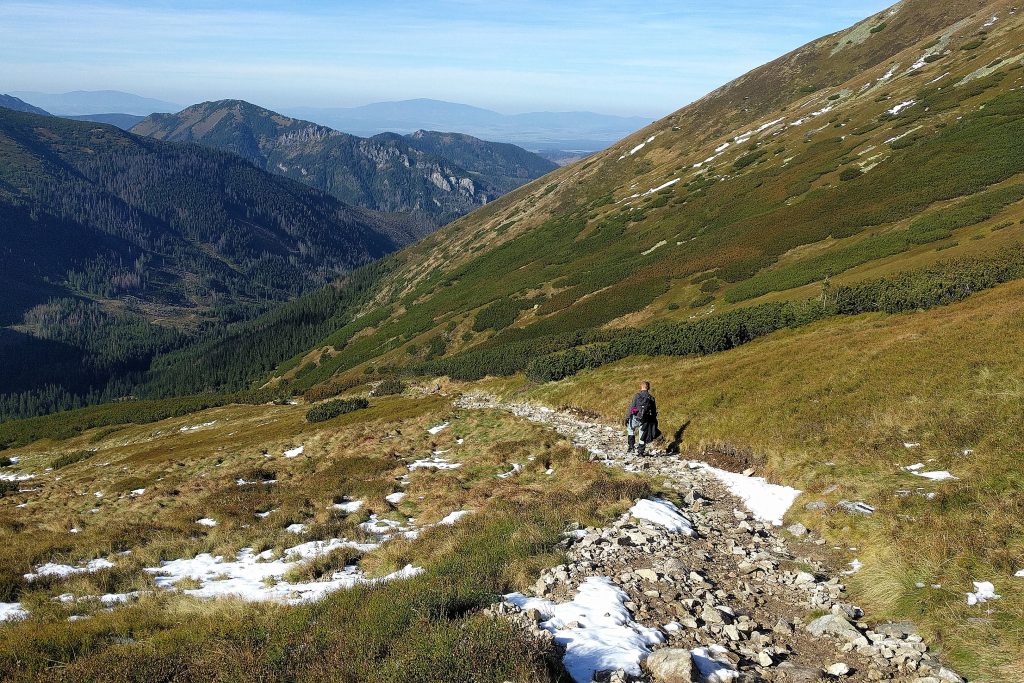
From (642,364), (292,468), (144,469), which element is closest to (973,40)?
(642,364)

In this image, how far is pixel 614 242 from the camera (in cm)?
9388

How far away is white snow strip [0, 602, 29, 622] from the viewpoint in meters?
10.7

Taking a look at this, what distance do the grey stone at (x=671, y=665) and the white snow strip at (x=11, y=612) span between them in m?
12.2

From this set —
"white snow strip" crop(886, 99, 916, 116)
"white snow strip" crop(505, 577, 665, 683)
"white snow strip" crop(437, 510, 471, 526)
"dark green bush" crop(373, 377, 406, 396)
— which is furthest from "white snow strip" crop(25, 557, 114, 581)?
"white snow strip" crop(886, 99, 916, 116)

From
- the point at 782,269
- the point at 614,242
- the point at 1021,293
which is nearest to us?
the point at 1021,293

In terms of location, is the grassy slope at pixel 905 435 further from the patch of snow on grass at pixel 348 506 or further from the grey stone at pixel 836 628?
the patch of snow on grass at pixel 348 506

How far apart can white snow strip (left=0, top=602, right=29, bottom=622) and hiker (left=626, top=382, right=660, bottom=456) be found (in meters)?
19.4

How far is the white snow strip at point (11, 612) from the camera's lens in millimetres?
10734

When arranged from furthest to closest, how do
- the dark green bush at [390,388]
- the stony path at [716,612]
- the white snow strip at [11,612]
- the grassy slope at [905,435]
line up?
the dark green bush at [390,388]
the white snow strip at [11,612]
the grassy slope at [905,435]
the stony path at [716,612]

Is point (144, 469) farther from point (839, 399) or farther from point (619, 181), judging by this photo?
point (619, 181)

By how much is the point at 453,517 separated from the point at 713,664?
1057 cm

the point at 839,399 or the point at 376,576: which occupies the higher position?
the point at 839,399

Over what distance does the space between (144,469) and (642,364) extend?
4104 centimetres

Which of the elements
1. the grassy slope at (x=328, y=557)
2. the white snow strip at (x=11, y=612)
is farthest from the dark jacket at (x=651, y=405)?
the white snow strip at (x=11, y=612)
